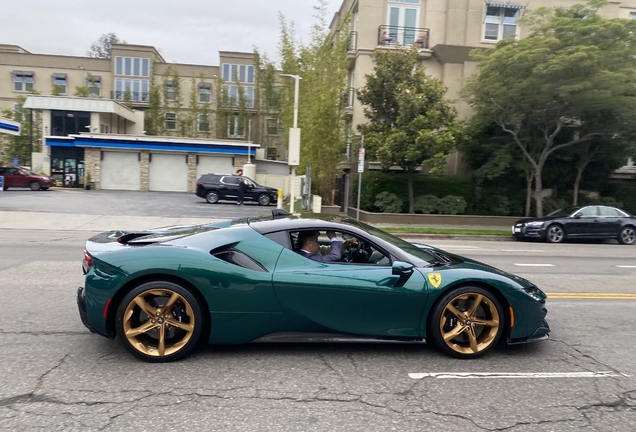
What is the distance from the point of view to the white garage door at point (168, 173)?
37344mm

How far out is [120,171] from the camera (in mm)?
36875

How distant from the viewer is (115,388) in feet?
11.9

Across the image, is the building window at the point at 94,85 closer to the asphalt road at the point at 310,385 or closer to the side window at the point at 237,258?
the asphalt road at the point at 310,385

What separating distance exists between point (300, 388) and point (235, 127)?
46940 millimetres

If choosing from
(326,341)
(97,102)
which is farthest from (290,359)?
(97,102)

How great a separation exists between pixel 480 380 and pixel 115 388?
2.96 metres

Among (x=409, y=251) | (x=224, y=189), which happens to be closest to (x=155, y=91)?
(x=224, y=189)

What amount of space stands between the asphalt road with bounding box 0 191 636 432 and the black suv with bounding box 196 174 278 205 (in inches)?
887

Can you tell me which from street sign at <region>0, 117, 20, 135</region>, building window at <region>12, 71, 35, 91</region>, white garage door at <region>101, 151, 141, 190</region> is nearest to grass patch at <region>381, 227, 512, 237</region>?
white garage door at <region>101, 151, 141, 190</region>

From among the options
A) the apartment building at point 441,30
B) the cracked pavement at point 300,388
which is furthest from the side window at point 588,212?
the cracked pavement at point 300,388

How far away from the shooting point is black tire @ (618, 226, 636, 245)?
55.5 ft

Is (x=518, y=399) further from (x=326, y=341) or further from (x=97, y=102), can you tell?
(x=97, y=102)

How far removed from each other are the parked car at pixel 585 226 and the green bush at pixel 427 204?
17.4ft

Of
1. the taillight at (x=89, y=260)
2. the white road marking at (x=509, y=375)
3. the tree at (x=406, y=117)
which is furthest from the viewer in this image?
the tree at (x=406, y=117)
